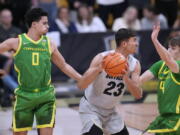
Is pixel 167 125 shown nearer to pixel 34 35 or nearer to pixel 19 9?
pixel 34 35

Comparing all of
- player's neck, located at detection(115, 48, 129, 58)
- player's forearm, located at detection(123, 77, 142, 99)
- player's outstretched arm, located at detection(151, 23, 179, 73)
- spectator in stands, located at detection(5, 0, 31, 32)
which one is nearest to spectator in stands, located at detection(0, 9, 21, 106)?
spectator in stands, located at detection(5, 0, 31, 32)

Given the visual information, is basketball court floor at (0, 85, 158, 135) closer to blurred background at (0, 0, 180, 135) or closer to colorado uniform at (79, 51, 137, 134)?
blurred background at (0, 0, 180, 135)

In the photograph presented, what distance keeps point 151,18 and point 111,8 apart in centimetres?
121

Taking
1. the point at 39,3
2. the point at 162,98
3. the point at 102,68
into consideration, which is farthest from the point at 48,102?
the point at 39,3

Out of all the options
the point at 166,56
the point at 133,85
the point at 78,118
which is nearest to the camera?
the point at 166,56

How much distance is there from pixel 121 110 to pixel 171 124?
5735mm

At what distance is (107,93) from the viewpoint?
7.23 m

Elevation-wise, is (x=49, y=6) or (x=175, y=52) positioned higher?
(x=175, y=52)

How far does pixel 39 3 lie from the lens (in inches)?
605

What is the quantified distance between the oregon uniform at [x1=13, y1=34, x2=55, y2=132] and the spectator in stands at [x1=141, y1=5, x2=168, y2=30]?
940cm

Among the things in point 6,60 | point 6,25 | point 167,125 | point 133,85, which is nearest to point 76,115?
point 6,60

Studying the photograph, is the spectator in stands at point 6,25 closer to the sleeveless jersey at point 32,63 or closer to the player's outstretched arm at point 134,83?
the sleeveless jersey at point 32,63

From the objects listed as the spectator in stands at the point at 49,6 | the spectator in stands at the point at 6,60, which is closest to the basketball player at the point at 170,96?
the spectator in stands at the point at 6,60

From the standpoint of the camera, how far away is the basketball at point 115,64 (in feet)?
22.4
